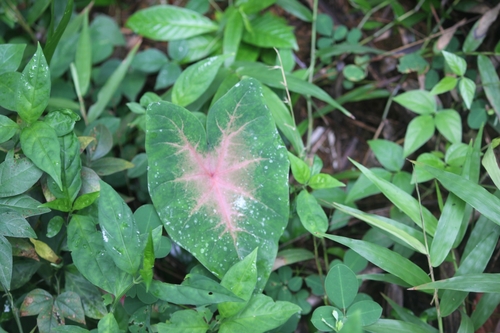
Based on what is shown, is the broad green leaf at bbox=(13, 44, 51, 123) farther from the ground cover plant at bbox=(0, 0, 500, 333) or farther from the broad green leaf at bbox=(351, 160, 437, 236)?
the broad green leaf at bbox=(351, 160, 437, 236)

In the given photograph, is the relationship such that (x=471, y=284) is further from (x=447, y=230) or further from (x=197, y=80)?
(x=197, y=80)

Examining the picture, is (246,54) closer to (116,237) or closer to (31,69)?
(31,69)

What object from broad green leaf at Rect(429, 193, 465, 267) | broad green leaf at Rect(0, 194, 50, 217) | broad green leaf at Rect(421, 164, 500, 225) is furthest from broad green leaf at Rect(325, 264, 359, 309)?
broad green leaf at Rect(0, 194, 50, 217)

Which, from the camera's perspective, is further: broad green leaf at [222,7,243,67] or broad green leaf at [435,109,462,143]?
broad green leaf at [222,7,243,67]

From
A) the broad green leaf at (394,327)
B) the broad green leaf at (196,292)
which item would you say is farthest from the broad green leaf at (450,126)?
the broad green leaf at (196,292)

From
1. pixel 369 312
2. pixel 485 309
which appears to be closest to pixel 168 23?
pixel 369 312

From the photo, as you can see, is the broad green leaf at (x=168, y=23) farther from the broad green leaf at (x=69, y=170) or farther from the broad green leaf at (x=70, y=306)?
the broad green leaf at (x=70, y=306)

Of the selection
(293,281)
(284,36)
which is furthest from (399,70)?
(293,281)

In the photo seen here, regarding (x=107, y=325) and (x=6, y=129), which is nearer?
(x=107, y=325)
